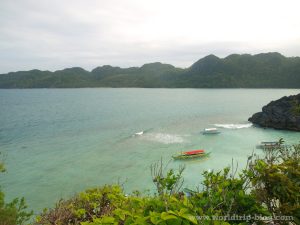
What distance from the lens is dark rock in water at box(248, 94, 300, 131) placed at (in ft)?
183

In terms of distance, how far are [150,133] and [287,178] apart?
48.3 m

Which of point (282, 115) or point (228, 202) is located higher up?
point (228, 202)

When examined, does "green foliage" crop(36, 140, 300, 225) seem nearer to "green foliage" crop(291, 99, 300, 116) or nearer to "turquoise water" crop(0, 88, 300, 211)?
"turquoise water" crop(0, 88, 300, 211)

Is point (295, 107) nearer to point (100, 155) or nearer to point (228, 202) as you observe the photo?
point (100, 155)

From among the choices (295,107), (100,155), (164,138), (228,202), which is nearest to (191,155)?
(100,155)

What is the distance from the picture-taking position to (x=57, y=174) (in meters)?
30.8

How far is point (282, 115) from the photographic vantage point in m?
59.5

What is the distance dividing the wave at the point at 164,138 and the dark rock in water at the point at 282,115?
2476 cm

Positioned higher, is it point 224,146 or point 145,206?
point 145,206

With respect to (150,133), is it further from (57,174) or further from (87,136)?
(57,174)

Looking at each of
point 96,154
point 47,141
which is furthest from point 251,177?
point 47,141

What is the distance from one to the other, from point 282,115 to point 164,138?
1192 inches

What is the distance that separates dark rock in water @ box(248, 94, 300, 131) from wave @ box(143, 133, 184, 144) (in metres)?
24.8

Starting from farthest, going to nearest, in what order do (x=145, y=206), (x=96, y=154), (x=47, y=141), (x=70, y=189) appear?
(x=47, y=141)
(x=96, y=154)
(x=70, y=189)
(x=145, y=206)
